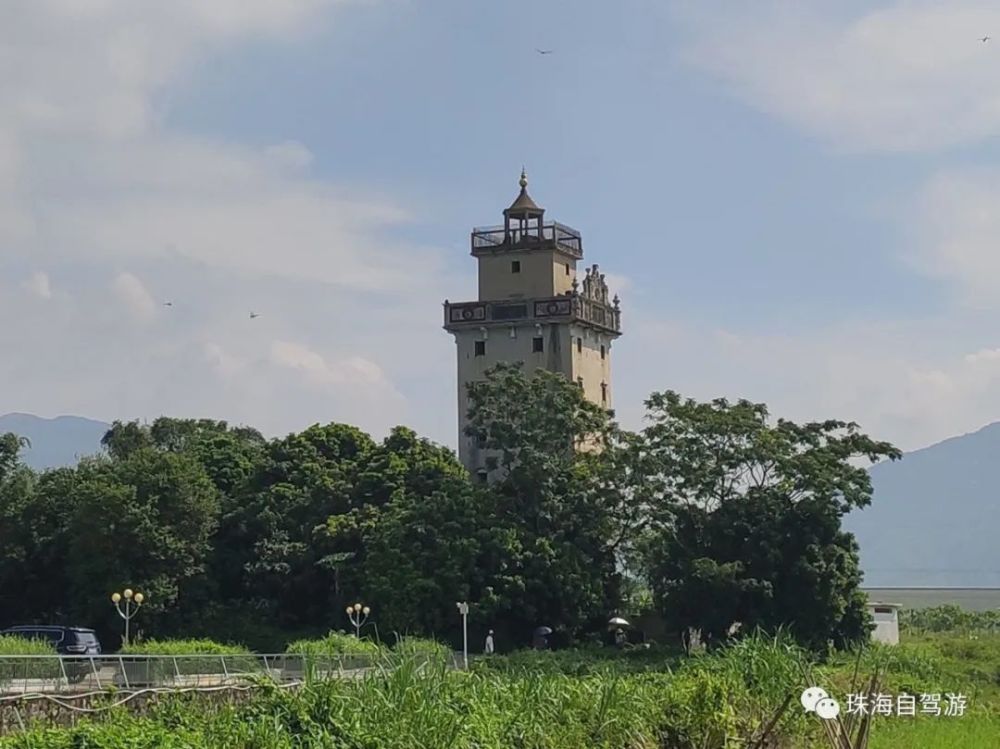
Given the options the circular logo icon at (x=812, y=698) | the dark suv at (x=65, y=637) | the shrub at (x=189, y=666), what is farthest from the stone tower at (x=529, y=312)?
the circular logo icon at (x=812, y=698)

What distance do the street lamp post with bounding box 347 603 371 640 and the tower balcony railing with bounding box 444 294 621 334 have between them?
12412mm

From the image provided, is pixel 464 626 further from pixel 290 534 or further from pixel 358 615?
pixel 290 534

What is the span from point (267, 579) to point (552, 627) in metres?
7.47

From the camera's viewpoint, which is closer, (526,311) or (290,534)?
(290,534)

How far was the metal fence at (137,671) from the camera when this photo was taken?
1586 centimetres

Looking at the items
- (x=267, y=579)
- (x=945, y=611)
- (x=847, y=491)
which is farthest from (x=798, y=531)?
(x=945, y=611)

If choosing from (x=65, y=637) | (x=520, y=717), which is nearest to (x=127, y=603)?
(x=65, y=637)

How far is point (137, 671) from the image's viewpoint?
739 inches

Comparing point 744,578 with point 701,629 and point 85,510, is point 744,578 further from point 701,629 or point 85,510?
point 85,510

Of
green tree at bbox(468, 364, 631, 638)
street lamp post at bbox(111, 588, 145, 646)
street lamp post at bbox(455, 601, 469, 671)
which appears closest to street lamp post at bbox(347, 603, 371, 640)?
street lamp post at bbox(455, 601, 469, 671)

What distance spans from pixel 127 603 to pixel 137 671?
15.5 meters

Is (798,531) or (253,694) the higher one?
(798,531)

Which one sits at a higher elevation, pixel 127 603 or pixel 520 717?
pixel 127 603

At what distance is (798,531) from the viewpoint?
32906mm
